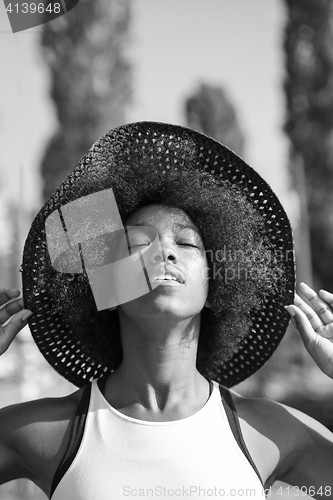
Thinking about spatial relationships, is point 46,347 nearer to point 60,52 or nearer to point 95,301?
point 95,301

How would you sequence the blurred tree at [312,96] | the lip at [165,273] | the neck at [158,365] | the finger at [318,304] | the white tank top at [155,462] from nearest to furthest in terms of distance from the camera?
the white tank top at [155,462]
the lip at [165,273]
the neck at [158,365]
the finger at [318,304]
the blurred tree at [312,96]

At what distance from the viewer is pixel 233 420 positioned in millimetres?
2152

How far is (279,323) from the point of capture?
2.50 meters

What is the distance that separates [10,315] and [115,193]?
0.62m

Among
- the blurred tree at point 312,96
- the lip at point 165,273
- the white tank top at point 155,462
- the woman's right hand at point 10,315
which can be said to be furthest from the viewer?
the blurred tree at point 312,96

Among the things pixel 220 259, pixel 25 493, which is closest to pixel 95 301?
pixel 220 259

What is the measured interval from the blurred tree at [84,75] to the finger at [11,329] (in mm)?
15332

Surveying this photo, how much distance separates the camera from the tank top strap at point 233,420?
205 centimetres

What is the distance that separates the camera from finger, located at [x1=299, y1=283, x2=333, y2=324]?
7.94 feet

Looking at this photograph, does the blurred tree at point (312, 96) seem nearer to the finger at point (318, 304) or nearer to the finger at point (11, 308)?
the finger at point (318, 304)

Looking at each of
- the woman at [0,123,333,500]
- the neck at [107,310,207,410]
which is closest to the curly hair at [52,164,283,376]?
the woman at [0,123,333,500]

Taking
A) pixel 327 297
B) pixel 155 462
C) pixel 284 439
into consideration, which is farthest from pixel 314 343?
pixel 155 462

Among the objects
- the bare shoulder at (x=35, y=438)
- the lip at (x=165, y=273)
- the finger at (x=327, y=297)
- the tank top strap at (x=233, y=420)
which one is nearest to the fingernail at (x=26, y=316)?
the bare shoulder at (x=35, y=438)

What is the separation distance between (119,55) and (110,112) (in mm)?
2007
